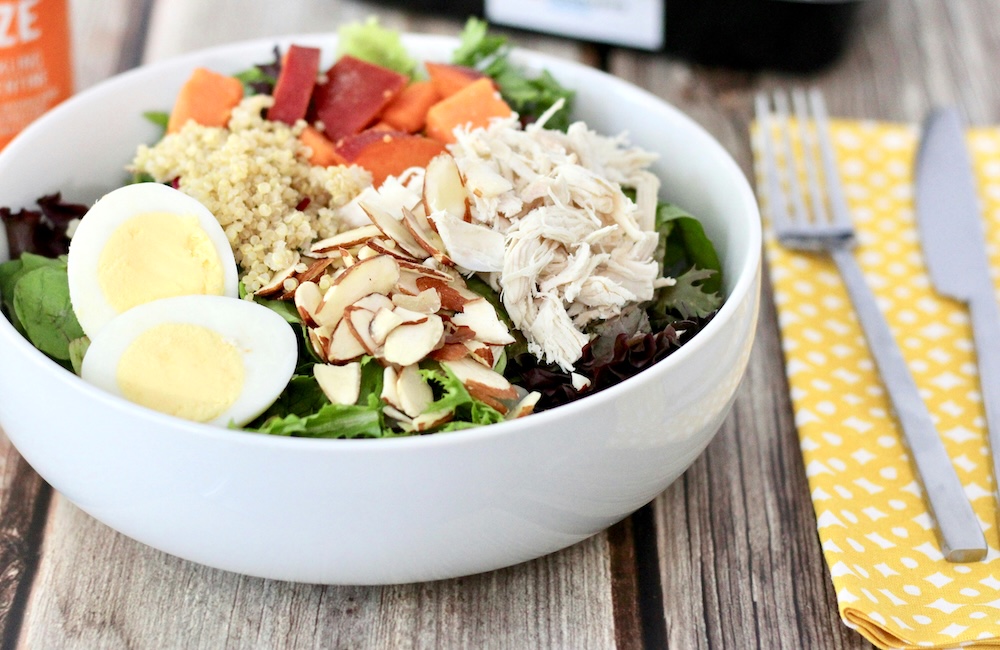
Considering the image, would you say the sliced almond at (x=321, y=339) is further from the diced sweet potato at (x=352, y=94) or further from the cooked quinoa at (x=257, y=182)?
the diced sweet potato at (x=352, y=94)

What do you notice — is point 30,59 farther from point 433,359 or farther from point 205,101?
point 433,359

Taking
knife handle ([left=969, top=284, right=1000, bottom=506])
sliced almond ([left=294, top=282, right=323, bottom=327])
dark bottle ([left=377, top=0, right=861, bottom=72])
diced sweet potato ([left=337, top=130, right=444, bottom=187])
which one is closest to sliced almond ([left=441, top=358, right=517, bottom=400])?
sliced almond ([left=294, top=282, right=323, bottom=327])

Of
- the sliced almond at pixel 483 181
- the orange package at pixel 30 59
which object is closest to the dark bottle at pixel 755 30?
the orange package at pixel 30 59

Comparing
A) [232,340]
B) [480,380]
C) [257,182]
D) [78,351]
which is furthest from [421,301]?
[78,351]

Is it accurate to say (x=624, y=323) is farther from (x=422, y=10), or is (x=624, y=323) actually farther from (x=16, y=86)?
(x=422, y=10)

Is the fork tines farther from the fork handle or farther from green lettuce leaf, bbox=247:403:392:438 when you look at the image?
green lettuce leaf, bbox=247:403:392:438

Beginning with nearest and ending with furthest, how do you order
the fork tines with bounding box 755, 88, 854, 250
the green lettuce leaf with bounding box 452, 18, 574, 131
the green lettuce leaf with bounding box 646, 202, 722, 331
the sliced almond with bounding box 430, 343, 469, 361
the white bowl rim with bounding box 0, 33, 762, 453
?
the white bowl rim with bounding box 0, 33, 762, 453 → the sliced almond with bounding box 430, 343, 469, 361 → the green lettuce leaf with bounding box 646, 202, 722, 331 → the green lettuce leaf with bounding box 452, 18, 574, 131 → the fork tines with bounding box 755, 88, 854, 250

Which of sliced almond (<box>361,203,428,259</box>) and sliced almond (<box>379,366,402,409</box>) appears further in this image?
sliced almond (<box>361,203,428,259</box>)
